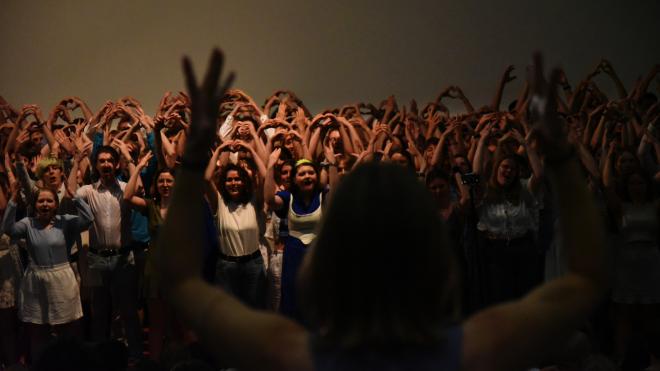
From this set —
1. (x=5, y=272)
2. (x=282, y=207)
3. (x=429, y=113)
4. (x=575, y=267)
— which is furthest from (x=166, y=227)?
(x=429, y=113)

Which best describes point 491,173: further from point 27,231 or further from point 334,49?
point 334,49

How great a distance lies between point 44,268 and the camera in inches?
161

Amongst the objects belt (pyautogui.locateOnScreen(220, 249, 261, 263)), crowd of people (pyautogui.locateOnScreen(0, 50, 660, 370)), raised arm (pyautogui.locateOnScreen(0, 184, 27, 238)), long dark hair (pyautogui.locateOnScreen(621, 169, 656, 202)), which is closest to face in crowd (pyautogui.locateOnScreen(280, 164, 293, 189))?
crowd of people (pyautogui.locateOnScreen(0, 50, 660, 370))

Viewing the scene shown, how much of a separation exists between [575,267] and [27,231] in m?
3.54

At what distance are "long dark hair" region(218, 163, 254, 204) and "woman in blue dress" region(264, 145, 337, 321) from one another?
10 centimetres

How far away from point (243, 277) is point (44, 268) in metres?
1.02

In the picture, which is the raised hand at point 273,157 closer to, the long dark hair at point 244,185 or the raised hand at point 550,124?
the long dark hair at point 244,185

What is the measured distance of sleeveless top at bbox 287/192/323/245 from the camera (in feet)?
13.6

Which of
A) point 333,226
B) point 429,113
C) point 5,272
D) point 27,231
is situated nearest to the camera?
point 333,226

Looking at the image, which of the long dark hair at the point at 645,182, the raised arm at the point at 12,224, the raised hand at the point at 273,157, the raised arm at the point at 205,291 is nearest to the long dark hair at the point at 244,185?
the raised hand at the point at 273,157

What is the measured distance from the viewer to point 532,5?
7148mm

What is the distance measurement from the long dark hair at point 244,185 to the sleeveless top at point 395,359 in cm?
331

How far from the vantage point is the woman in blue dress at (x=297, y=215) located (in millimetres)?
4152

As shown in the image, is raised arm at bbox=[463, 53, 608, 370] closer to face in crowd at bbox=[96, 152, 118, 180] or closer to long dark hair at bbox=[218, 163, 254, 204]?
long dark hair at bbox=[218, 163, 254, 204]
